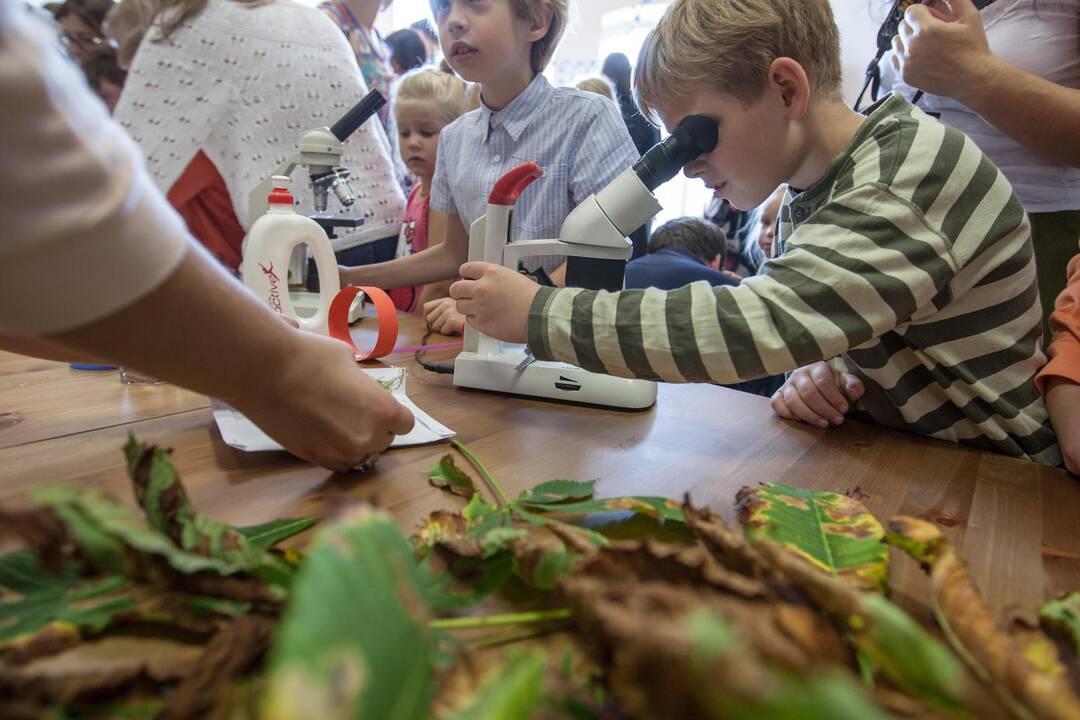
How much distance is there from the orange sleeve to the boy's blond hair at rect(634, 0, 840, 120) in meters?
0.42

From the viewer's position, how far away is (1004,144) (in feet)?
3.59

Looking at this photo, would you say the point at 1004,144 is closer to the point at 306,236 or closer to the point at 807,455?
the point at 807,455

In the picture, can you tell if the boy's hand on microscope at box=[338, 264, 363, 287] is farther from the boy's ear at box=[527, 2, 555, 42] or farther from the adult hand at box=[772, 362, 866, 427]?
→ the adult hand at box=[772, 362, 866, 427]

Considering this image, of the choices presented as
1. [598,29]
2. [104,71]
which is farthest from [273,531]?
[598,29]

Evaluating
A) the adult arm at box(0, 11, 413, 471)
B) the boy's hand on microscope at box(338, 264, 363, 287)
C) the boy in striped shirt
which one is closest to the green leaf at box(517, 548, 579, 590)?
the adult arm at box(0, 11, 413, 471)

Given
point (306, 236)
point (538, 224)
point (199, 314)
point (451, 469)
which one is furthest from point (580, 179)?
point (199, 314)

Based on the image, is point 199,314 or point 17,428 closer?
point 199,314

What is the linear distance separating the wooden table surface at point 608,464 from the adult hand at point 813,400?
26mm

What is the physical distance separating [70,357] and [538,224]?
111 cm

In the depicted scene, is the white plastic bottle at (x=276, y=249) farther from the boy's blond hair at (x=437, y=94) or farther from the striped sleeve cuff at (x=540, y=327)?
the boy's blond hair at (x=437, y=94)

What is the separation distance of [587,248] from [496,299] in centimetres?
15

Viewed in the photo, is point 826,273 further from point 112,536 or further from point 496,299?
point 112,536

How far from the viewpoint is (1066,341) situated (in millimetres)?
802

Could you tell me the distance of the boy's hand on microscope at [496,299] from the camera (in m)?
0.82
